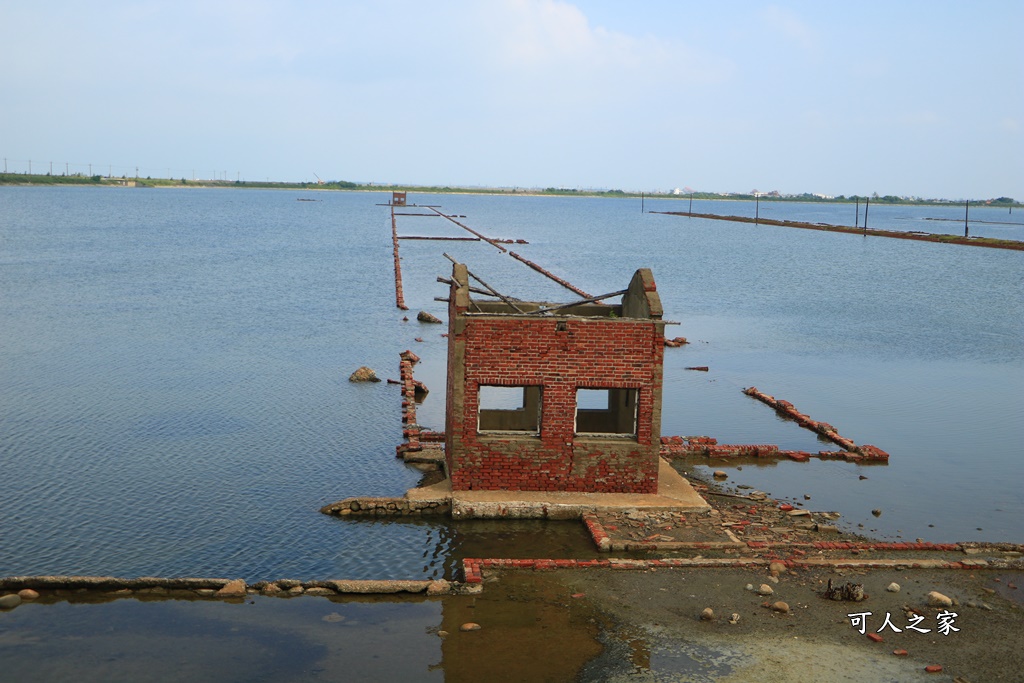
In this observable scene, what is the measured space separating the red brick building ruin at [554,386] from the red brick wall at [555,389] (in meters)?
0.02

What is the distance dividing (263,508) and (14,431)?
8.20 metres

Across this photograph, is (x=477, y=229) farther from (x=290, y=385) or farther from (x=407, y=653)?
(x=407, y=653)

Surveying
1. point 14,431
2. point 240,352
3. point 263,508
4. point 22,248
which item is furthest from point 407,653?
point 22,248

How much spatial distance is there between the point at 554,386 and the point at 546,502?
78.7 inches

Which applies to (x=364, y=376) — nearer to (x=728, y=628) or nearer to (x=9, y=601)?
(x=9, y=601)

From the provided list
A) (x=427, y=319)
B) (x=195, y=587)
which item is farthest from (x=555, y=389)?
(x=427, y=319)

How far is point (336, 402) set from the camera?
27266 millimetres

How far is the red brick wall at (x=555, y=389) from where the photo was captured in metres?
17.6

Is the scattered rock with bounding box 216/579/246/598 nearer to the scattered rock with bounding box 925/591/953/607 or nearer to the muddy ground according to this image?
the muddy ground

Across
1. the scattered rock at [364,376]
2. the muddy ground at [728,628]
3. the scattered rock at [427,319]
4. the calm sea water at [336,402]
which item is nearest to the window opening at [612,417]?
the calm sea water at [336,402]

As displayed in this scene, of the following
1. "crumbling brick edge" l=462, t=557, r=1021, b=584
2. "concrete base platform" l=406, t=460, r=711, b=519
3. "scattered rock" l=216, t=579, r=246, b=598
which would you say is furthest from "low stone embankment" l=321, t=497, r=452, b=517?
"scattered rock" l=216, t=579, r=246, b=598

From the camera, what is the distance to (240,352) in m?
34.8

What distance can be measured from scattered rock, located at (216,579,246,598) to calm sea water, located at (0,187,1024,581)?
1.16 metres

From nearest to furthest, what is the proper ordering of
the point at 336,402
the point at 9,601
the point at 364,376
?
1. the point at 9,601
2. the point at 336,402
3. the point at 364,376
